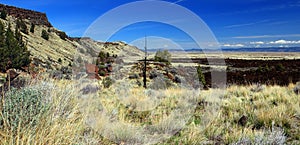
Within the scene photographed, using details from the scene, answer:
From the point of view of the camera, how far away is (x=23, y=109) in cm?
330

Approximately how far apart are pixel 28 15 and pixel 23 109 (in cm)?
7435

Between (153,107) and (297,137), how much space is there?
3.51 meters

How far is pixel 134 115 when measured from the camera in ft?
19.8

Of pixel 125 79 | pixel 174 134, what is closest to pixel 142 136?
pixel 174 134

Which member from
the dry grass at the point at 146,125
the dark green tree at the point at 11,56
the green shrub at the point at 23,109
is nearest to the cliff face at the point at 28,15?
the dark green tree at the point at 11,56

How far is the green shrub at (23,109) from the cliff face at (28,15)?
67810mm

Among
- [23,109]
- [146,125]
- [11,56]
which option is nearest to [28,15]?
[11,56]

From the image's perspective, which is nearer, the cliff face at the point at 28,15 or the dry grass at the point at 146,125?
the dry grass at the point at 146,125

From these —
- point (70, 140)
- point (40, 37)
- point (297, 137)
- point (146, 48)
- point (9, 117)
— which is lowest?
point (297, 137)

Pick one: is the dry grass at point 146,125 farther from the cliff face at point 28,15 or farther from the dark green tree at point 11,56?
the cliff face at point 28,15

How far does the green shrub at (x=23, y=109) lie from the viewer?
308 cm

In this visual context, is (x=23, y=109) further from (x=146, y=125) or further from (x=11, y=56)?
(x=11, y=56)

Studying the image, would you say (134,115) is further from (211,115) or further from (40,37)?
(40,37)

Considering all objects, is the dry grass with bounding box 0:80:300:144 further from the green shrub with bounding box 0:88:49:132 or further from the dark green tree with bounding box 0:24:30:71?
the dark green tree with bounding box 0:24:30:71
